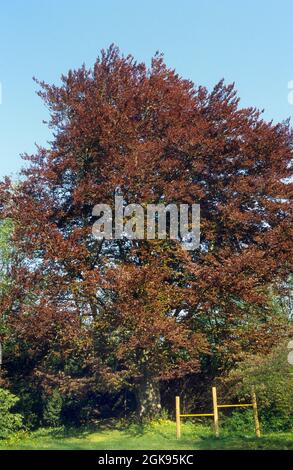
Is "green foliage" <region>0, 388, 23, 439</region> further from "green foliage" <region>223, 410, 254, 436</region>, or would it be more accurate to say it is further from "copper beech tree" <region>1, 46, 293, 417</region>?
"green foliage" <region>223, 410, 254, 436</region>

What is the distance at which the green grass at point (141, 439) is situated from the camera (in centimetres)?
1332

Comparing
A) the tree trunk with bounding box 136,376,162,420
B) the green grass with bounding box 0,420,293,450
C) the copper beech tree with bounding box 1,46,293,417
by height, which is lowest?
the green grass with bounding box 0,420,293,450

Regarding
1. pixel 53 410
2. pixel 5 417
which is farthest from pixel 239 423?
pixel 53 410

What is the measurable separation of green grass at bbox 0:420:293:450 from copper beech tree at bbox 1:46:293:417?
176 centimetres

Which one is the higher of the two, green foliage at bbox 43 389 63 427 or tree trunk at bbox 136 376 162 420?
tree trunk at bbox 136 376 162 420

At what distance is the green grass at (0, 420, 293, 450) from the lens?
13.3 m

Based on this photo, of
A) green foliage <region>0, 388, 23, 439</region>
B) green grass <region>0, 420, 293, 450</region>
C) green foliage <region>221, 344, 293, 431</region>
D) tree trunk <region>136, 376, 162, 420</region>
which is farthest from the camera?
tree trunk <region>136, 376, 162, 420</region>

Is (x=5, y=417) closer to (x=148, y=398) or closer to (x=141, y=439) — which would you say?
(x=141, y=439)

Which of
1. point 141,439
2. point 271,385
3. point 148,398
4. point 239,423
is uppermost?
point 271,385

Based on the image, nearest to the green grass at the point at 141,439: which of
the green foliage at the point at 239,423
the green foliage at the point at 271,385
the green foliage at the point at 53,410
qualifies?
the green foliage at the point at 239,423

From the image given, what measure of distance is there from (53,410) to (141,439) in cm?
720

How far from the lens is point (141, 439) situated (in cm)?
1583

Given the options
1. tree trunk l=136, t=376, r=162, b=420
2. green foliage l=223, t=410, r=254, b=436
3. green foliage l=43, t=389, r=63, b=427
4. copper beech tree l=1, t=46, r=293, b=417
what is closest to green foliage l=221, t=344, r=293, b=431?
green foliage l=223, t=410, r=254, b=436

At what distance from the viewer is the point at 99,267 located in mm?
19344
